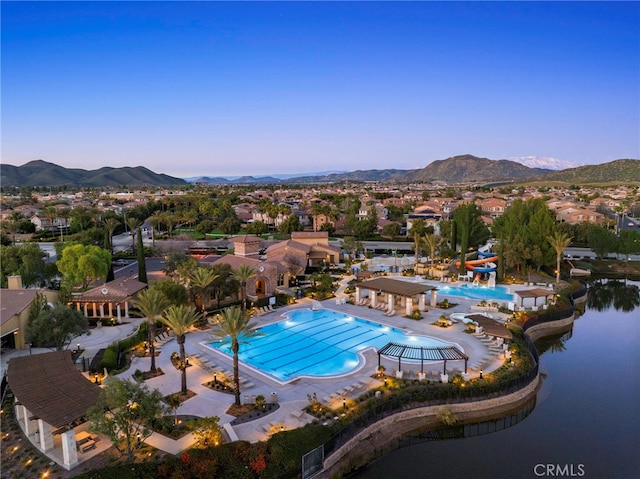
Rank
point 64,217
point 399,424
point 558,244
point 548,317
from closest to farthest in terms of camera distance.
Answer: point 399,424 → point 548,317 → point 558,244 → point 64,217

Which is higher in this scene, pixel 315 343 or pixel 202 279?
pixel 202 279

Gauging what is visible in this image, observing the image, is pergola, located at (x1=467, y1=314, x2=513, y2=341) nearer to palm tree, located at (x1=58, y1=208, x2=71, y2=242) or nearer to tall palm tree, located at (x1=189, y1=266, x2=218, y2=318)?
tall palm tree, located at (x1=189, y1=266, x2=218, y2=318)

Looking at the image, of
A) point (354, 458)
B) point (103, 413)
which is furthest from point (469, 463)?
point (103, 413)

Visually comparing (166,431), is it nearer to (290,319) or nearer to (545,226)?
(290,319)

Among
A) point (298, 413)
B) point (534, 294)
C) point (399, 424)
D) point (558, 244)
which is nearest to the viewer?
point (298, 413)

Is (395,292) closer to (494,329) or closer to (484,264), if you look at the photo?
(494,329)

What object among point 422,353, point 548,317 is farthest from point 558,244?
point 422,353
